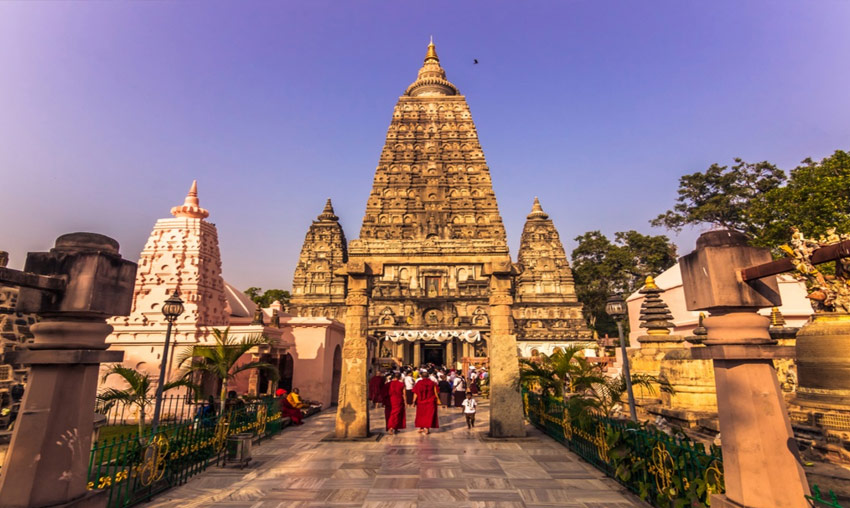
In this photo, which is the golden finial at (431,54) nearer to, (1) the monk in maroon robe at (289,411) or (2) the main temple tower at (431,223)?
(2) the main temple tower at (431,223)

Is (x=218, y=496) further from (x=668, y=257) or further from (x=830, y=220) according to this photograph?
Answer: (x=668, y=257)

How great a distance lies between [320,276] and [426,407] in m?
39.5

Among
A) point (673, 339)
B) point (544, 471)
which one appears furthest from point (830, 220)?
point (544, 471)

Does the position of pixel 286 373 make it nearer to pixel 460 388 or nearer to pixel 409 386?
pixel 409 386

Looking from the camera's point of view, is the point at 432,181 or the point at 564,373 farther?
the point at 432,181

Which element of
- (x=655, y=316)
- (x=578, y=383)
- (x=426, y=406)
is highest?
(x=655, y=316)

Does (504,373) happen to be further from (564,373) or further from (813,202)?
(813,202)

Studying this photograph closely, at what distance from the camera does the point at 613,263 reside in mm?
48719

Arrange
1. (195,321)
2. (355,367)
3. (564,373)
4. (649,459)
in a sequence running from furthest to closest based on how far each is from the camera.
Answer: (195,321) → (355,367) → (564,373) → (649,459)

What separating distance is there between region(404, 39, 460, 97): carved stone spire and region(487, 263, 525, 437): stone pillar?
46282mm

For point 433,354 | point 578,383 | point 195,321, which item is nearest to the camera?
point 578,383

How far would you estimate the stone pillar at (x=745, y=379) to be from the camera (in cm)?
327

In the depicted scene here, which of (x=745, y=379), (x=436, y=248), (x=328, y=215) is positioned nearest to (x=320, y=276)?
(x=328, y=215)

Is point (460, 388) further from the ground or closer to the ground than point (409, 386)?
closer to the ground
